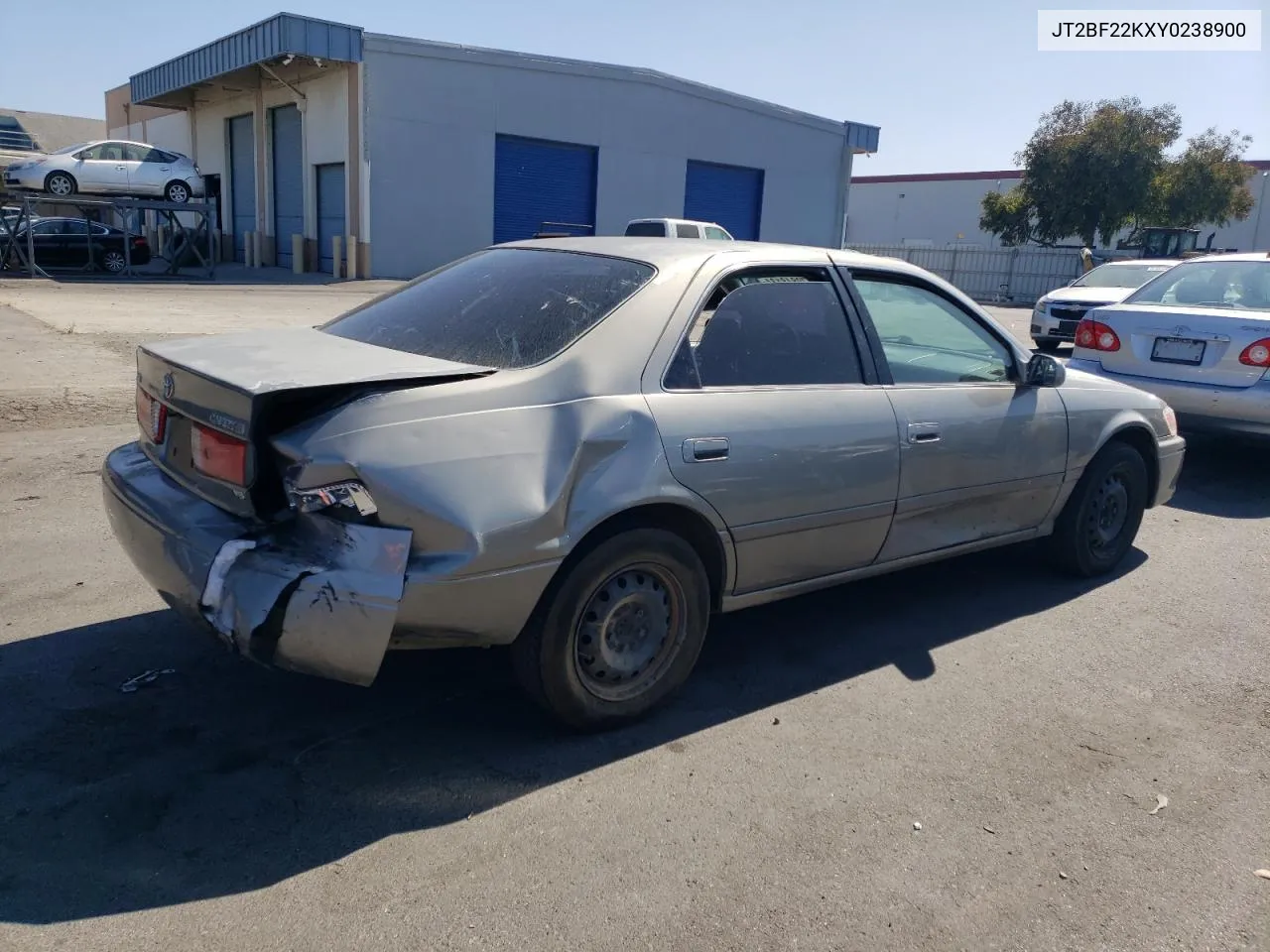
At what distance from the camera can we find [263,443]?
2.97 m

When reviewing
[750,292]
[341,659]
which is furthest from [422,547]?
[750,292]

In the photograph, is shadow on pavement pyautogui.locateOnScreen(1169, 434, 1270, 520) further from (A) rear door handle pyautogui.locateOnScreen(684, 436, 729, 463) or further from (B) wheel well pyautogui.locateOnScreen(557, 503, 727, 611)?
(A) rear door handle pyautogui.locateOnScreen(684, 436, 729, 463)

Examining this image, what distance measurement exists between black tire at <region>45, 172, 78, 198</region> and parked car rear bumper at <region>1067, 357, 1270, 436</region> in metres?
23.8

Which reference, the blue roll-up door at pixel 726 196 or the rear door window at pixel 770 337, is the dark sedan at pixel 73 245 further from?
the rear door window at pixel 770 337

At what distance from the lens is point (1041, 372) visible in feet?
15.5

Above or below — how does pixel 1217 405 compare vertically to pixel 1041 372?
below

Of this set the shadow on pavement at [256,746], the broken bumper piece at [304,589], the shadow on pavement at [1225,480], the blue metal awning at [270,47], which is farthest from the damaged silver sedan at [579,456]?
the blue metal awning at [270,47]

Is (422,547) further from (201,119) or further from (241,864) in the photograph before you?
(201,119)

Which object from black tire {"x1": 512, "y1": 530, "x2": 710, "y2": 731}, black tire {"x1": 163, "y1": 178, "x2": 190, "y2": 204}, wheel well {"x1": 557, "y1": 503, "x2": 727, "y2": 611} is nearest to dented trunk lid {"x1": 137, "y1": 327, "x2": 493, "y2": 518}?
wheel well {"x1": 557, "y1": 503, "x2": 727, "y2": 611}

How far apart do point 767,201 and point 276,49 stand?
1512 centimetres

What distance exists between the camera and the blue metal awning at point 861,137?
110 feet

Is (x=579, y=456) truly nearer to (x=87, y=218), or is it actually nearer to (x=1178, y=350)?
(x=1178, y=350)

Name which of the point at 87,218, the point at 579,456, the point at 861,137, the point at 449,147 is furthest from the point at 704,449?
the point at 861,137

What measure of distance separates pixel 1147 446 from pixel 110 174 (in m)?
25.0
